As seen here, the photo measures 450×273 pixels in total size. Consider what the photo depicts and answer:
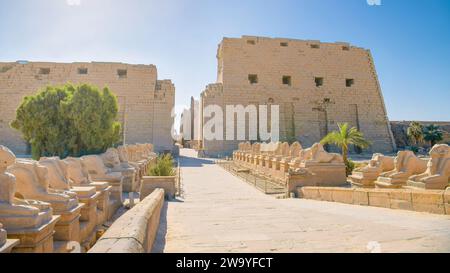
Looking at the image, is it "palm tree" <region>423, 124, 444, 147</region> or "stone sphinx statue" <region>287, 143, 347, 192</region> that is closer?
"stone sphinx statue" <region>287, 143, 347, 192</region>

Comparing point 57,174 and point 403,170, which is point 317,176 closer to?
point 403,170

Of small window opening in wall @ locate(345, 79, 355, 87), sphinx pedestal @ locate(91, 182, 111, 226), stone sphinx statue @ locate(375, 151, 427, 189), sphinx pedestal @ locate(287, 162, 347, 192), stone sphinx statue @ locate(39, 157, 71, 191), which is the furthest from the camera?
small window opening in wall @ locate(345, 79, 355, 87)

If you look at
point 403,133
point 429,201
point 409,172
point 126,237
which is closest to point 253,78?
point 403,133

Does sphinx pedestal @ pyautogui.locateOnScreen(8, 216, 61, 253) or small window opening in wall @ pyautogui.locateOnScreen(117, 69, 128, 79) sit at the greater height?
small window opening in wall @ pyautogui.locateOnScreen(117, 69, 128, 79)

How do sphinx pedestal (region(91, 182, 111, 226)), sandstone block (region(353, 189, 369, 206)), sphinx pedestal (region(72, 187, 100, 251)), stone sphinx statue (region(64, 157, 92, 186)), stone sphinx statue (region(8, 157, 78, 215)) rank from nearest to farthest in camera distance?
1. stone sphinx statue (region(8, 157, 78, 215))
2. sphinx pedestal (region(72, 187, 100, 251))
3. stone sphinx statue (region(64, 157, 92, 186))
4. sphinx pedestal (region(91, 182, 111, 226))
5. sandstone block (region(353, 189, 369, 206))

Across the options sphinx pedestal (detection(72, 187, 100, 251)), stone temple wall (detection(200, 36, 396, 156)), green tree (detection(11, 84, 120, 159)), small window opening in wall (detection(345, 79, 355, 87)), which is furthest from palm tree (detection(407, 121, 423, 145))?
sphinx pedestal (detection(72, 187, 100, 251))

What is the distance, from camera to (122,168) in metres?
7.05

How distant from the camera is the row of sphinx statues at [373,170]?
5117 mm

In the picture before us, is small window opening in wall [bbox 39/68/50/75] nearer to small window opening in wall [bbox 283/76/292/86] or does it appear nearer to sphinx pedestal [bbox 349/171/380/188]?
small window opening in wall [bbox 283/76/292/86]

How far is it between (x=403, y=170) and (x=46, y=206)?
648 centimetres

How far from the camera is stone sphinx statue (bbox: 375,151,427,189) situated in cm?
580

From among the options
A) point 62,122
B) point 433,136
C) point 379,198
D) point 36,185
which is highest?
point 62,122
